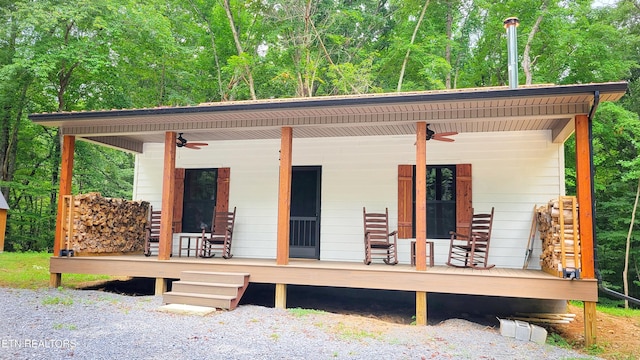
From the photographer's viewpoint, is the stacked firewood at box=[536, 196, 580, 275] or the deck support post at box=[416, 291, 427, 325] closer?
the stacked firewood at box=[536, 196, 580, 275]

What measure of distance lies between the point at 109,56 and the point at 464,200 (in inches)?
464

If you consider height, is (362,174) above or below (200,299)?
above

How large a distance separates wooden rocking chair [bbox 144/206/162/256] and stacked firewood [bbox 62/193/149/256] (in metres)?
0.15

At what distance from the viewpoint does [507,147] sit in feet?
23.3

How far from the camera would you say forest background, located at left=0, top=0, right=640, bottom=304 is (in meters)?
12.4

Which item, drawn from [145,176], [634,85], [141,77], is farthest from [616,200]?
[141,77]

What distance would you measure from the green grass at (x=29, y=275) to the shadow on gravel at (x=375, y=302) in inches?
33.0

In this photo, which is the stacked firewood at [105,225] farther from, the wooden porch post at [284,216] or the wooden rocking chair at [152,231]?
the wooden porch post at [284,216]

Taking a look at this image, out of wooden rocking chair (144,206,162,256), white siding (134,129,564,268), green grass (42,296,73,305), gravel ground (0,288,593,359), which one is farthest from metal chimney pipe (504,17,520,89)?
green grass (42,296,73,305)

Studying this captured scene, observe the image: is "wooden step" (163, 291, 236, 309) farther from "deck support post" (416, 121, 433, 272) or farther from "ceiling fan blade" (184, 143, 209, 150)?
"ceiling fan blade" (184, 143, 209, 150)

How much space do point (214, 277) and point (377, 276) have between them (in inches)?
85.7

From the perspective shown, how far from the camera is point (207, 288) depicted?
6.00 meters

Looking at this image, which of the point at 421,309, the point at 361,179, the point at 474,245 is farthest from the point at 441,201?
the point at 421,309

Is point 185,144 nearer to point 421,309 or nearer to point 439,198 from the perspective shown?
point 439,198
